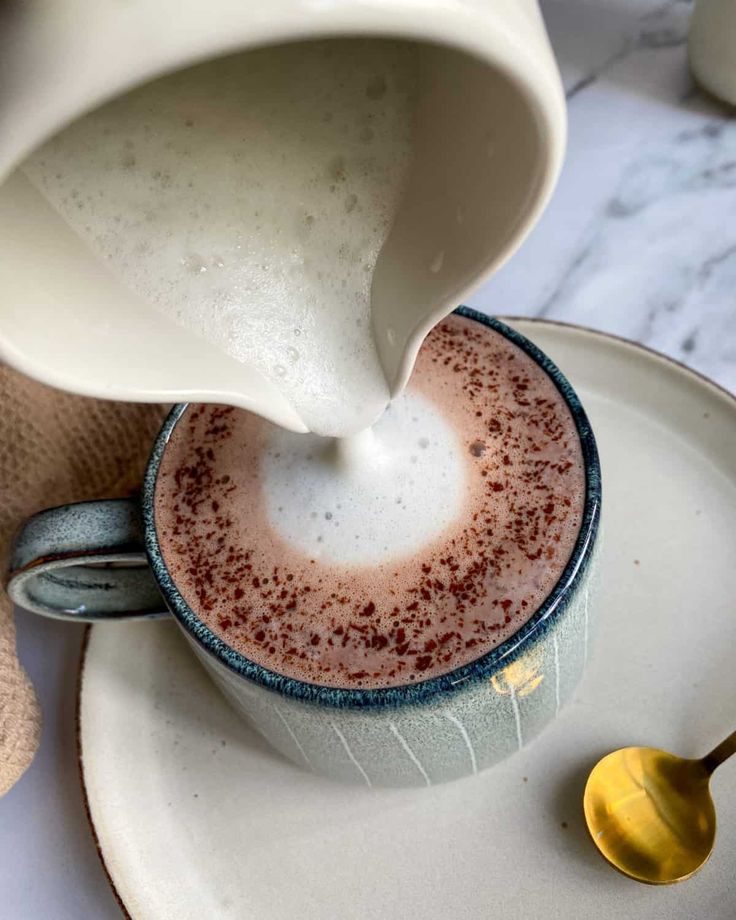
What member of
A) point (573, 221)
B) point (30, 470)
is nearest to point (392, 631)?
point (30, 470)

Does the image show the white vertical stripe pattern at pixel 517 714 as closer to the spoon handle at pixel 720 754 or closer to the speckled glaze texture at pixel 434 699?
the speckled glaze texture at pixel 434 699

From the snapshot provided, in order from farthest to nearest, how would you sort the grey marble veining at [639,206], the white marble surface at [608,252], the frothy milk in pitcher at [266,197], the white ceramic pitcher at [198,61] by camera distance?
the grey marble veining at [639,206] < the white marble surface at [608,252] < the frothy milk in pitcher at [266,197] < the white ceramic pitcher at [198,61]

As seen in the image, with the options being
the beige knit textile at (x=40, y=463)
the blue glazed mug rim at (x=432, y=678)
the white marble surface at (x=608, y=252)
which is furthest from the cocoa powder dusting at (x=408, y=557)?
the white marble surface at (x=608, y=252)

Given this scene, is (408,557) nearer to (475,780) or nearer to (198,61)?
(475,780)

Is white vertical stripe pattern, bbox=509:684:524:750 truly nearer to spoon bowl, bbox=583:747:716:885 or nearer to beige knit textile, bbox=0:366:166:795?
spoon bowl, bbox=583:747:716:885

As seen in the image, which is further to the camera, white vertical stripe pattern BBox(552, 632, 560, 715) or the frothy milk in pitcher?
white vertical stripe pattern BBox(552, 632, 560, 715)

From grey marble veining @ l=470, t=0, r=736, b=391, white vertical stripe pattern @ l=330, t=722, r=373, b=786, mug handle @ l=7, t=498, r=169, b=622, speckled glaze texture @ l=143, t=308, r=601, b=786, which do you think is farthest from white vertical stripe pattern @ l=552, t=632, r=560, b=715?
grey marble veining @ l=470, t=0, r=736, b=391
